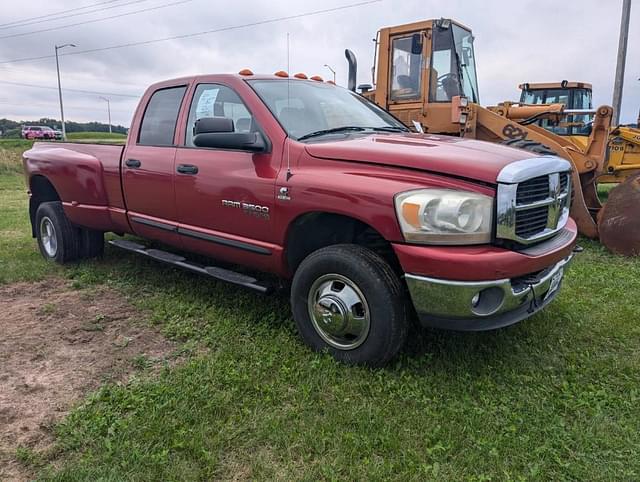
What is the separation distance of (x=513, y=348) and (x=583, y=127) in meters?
9.67

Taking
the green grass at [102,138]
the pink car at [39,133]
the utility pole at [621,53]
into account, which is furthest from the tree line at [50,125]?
the utility pole at [621,53]

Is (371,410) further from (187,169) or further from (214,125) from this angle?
(187,169)

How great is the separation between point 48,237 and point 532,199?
206 inches

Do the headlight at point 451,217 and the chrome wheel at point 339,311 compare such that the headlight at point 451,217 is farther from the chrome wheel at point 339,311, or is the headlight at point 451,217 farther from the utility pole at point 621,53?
the utility pole at point 621,53

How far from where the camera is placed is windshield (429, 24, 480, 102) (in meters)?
7.66

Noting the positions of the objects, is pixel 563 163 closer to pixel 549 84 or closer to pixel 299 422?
pixel 299 422

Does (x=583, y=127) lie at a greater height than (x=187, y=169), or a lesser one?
greater

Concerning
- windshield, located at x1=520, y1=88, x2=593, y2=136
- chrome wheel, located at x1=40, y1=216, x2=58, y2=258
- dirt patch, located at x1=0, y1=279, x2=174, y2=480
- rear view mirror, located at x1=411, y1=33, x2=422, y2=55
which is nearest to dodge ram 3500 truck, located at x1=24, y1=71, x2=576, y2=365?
dirt patch, located at x1=0, y1=279, x2=174, y2=480

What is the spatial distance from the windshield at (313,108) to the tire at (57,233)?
9.52 ft

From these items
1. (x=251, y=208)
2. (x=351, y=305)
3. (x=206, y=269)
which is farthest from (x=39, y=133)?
(x=351, y=305)

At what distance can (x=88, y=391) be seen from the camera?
2.97 meters

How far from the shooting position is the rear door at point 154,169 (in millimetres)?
4266

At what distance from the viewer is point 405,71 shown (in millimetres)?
8078

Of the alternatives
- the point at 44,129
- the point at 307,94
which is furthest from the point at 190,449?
the point at 44,129
